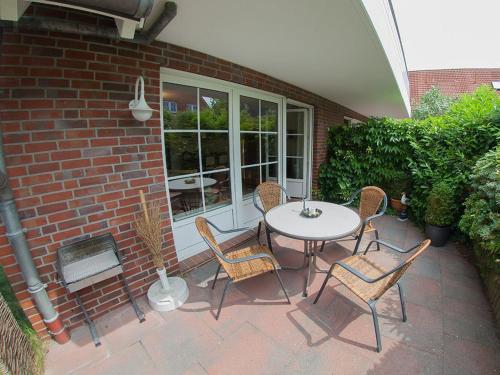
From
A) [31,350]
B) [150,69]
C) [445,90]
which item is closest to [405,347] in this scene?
[31,350]

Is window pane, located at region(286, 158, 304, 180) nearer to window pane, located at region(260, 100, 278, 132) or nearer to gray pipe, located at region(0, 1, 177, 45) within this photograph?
window pane, located at region(260, 100, 278, 132)

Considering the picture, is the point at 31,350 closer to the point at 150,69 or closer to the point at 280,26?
the point at 150,69

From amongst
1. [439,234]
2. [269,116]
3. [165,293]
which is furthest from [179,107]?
[439,234]

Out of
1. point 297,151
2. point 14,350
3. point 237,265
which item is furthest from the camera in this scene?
point 297,151

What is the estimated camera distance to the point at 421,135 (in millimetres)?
3689

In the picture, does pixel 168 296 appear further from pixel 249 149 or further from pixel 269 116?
pixel 269 116

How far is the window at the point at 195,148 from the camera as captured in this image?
7.65 ft

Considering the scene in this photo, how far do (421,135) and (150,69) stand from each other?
4.25 metres

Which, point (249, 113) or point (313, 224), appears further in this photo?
point (249, 113)

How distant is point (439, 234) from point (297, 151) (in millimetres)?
2721

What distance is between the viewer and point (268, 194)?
3.13 metres

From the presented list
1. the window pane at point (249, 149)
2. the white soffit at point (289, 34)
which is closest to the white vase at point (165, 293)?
the window pane at point (249, 149)

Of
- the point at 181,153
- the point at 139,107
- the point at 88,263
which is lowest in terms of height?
the point at 88,263

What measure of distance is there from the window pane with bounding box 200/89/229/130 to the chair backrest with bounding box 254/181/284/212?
0.98 meters
